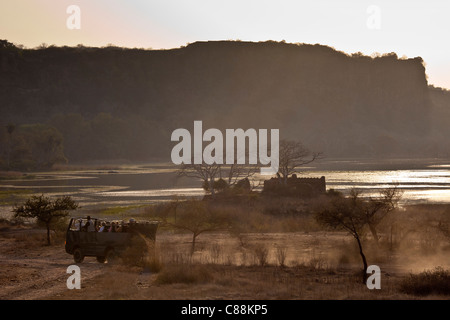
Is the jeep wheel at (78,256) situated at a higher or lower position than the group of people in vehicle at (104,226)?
lower

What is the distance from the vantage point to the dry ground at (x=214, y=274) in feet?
66.8

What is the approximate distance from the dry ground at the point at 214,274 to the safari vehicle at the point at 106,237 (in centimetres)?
66

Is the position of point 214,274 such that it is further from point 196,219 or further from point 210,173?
point 210,173

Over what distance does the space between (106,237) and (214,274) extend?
21.4 feet

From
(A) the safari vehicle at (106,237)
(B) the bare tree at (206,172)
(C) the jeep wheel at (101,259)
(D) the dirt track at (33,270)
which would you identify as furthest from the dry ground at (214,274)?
(B) the bare tree at (206,172)

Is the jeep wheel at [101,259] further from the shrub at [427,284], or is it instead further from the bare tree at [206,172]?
the bare tree at [206,172]

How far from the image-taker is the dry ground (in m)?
20.4

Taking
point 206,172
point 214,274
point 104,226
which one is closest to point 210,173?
point 206,172

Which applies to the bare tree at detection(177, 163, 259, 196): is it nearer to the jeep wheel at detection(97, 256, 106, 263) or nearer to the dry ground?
the dry ground

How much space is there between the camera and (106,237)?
27594 millimetres
